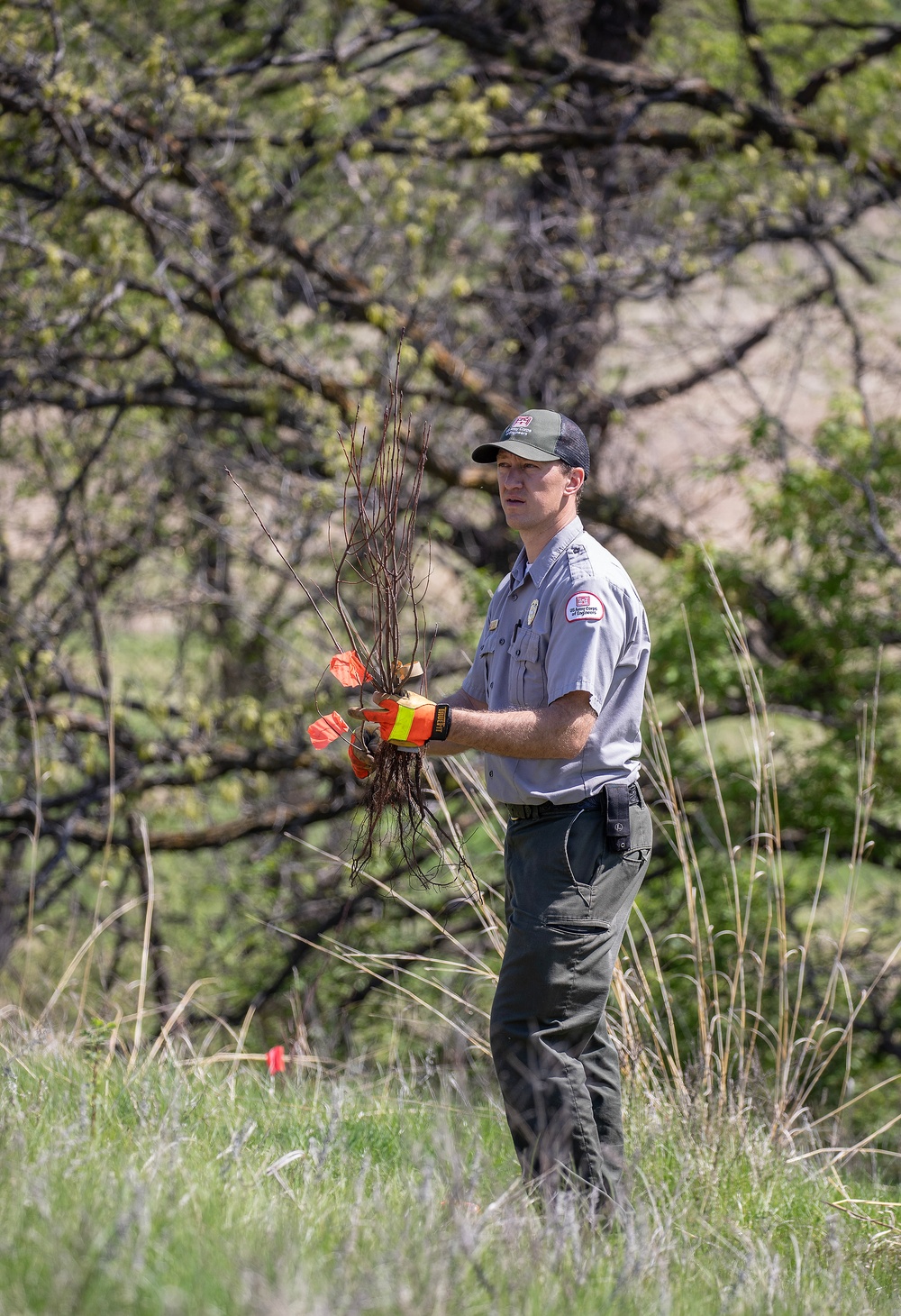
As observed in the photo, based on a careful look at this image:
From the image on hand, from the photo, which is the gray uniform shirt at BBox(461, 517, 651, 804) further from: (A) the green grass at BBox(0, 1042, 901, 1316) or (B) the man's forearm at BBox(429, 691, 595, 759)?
(A) the green grass at BBox(0, 1042, 901, 1316)

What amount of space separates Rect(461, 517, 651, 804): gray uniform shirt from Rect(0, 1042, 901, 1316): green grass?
709mm

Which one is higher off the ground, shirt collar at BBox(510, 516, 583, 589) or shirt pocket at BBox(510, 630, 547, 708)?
shirt collar at BBox(510, 516, 583, 589)

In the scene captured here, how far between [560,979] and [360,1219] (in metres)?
0.70

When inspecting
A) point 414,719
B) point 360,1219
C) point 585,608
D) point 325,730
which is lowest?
Result: point 360,1219

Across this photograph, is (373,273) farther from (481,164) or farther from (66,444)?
(66,444)

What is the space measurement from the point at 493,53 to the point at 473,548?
3032mm

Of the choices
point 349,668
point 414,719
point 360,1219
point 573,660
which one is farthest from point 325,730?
point 360,1219

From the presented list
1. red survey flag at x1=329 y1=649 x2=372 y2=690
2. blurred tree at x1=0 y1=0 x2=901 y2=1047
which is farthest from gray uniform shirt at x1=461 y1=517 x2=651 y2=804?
blurred tree at x1=0 y1=0 x2=901 y2=1047

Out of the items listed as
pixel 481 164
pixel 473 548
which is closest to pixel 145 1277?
pixel 473 548

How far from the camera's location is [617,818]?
2.84 m

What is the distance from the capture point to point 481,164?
26.9ft

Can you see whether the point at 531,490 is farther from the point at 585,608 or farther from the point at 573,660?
the point at 573,660

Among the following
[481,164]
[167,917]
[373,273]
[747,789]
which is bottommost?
[167,917]

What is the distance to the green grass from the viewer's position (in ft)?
6.24
